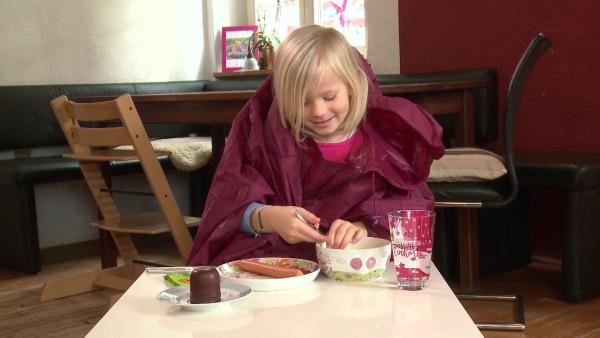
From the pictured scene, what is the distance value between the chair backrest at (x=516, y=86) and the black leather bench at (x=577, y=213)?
0.24 m

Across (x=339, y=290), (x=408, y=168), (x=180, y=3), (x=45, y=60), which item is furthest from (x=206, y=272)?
(x=180, y=3)

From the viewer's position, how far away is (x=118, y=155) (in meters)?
2.97

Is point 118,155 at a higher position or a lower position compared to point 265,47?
lower

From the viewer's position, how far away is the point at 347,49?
1.51 meters

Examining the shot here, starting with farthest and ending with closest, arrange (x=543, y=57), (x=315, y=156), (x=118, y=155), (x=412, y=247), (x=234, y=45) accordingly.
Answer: (x=234, y=45) → (x=543, y=57) → (x=118, y=155) → (x=315, y=156) → (x=412, y=247)

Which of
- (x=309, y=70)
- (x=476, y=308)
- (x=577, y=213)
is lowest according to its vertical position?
(x=476, y=308)

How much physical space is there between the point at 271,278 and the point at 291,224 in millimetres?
148

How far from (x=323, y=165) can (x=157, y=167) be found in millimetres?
1317

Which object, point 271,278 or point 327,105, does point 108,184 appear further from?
point 271,278

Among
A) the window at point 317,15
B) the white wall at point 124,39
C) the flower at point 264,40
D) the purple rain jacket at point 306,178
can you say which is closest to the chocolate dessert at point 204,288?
the purple rain jacket at point 306,178

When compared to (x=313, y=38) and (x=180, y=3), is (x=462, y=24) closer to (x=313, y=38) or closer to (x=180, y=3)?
(x=180, y=3)

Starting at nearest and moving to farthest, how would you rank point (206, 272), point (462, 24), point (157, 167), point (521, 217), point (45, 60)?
point (206, 272)
point (157, 167)
point (521, 217)
point (462, 24)
point (45, 60)

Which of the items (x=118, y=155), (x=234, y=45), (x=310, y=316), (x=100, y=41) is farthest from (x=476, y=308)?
(x=234, y=45)

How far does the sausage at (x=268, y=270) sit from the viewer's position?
1.20 metres
